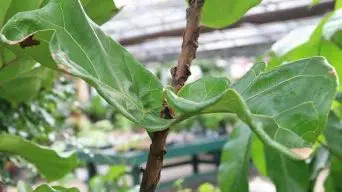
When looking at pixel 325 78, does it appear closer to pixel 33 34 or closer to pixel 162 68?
pixel 33 34

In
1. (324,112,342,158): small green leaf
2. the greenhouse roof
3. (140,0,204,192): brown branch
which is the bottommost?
the greenhouse roof

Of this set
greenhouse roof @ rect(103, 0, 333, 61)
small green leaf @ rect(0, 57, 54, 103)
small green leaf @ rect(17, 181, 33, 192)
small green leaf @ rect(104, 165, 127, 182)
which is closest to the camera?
small green leaf @ rect(17, 181, 33, 192)

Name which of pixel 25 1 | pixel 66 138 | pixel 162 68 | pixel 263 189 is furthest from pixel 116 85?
pixel 162 68

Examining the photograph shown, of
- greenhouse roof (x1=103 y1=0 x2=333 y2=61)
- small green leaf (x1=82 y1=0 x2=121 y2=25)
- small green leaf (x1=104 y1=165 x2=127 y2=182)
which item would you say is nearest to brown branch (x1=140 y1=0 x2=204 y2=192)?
small green leaf (x1=82 y1=0 x2=121 y2=25)

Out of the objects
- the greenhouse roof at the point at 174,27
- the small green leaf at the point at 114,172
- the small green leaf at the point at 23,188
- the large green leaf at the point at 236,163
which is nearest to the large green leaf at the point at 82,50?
the small green leaf at the point at 23,188

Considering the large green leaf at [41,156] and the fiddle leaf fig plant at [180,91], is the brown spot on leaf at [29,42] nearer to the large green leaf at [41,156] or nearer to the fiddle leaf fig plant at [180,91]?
the fiddle leaf fig plant at [180,91]

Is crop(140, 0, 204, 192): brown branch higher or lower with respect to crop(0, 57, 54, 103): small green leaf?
higher

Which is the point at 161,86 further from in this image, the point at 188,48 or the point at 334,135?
the point at 334,135

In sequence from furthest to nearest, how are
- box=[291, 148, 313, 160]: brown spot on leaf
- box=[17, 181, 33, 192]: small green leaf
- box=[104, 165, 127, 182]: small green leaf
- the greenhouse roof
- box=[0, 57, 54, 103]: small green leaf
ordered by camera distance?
the greenhouse roof → box=[104, 165, 127, 182]: small green leaf → box=[0, 57, 54, 103]: small green leaf → box=[17, 181, 33, 192]: small green leaf → box=[291, 148, 313, 160]: brown spot on leaf

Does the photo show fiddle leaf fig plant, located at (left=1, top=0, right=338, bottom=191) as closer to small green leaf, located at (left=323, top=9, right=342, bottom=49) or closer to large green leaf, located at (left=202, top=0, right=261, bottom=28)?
large green leaf, located at (left=202, top=0, right=261, bottom=28)
